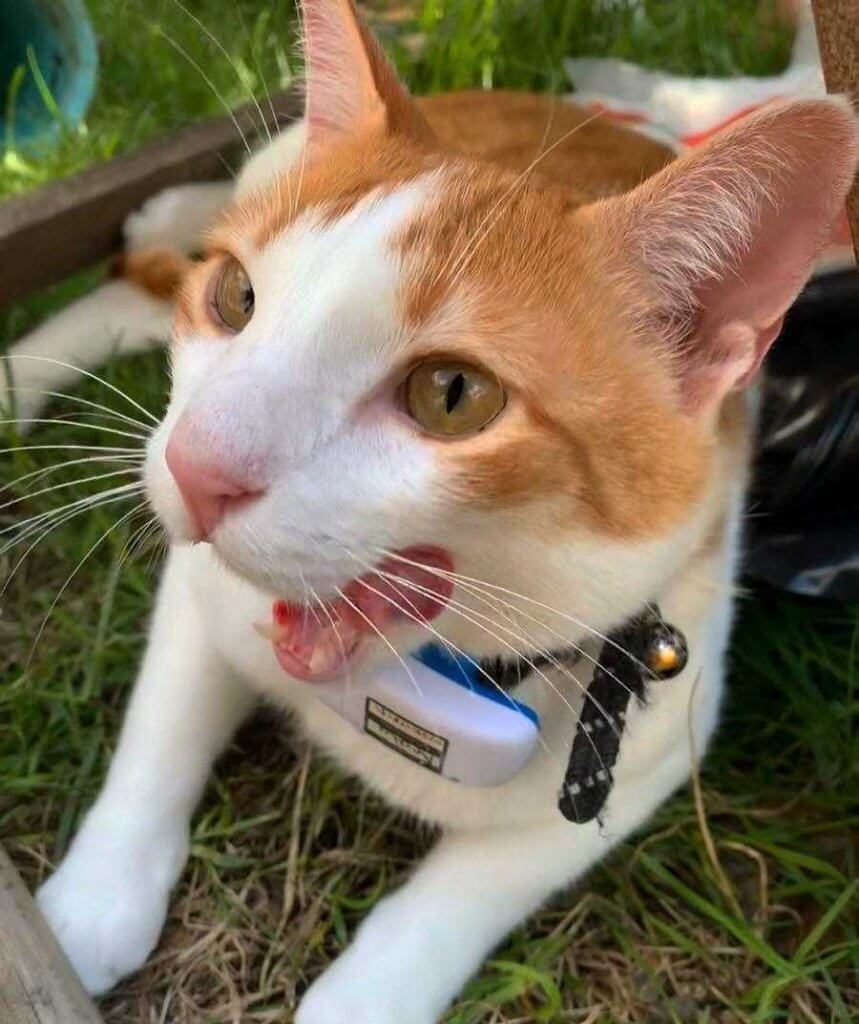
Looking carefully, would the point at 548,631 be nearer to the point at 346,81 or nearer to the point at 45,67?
the point at 346,81

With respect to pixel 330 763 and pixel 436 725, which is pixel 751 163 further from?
pixel 330 763

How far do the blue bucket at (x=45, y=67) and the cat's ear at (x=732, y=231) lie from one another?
1517 millimetres

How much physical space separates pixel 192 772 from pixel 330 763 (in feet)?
0.57

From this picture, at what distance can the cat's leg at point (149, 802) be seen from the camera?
1.09 metres

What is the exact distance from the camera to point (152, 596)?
1.49 metres

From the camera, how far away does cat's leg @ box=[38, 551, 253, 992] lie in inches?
43.0

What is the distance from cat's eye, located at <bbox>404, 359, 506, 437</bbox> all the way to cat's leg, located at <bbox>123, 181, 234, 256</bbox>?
1.10m

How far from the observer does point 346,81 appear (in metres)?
1.05

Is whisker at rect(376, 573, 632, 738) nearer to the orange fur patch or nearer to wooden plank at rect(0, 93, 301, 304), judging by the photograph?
the orange fur patch

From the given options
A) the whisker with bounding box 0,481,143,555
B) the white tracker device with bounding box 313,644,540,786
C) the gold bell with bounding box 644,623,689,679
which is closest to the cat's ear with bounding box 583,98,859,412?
the gold bell with bounding box 644,623,689,679

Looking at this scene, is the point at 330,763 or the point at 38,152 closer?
the point at 330,763

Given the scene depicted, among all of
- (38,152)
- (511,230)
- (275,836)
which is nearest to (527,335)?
(511,230)

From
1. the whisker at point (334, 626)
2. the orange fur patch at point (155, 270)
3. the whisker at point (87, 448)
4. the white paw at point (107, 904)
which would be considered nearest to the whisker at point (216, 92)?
the orange fur patch at point (155, 270)

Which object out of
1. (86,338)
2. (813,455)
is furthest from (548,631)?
(86,338)
